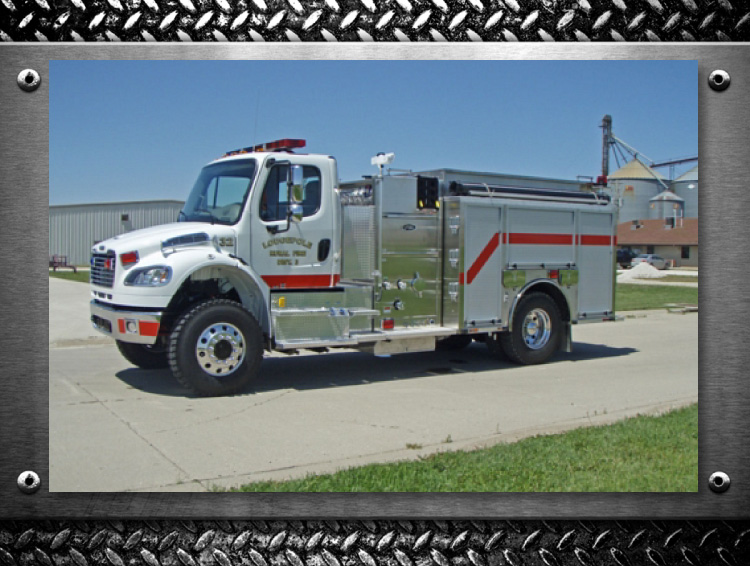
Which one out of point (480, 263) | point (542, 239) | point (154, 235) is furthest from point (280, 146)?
point (542, 239)

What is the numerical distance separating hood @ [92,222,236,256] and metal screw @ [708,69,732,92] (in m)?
2.58

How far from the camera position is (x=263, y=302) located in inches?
231

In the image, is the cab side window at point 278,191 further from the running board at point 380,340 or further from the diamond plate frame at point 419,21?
the diamond plate frame at point 419,21

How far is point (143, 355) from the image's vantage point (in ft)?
12.4

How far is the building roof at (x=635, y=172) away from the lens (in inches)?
120

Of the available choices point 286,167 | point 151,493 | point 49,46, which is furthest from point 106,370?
point 286,167

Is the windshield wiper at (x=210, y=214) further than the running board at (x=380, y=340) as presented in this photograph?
No

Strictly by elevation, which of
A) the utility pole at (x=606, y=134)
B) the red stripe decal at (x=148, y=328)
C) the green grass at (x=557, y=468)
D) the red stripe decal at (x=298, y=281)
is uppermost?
the utility pole at (x=606, y=134)

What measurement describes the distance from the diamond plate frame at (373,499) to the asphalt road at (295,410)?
105mm

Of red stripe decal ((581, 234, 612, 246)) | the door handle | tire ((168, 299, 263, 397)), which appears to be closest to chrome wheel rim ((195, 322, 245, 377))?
tire ((168, 299, 263, 397))

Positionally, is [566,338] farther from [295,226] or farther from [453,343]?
[295,226]

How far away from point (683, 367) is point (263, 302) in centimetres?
364

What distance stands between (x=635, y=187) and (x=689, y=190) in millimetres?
949

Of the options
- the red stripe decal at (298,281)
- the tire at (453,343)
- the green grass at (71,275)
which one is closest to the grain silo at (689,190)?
the green grass at (71,275)
